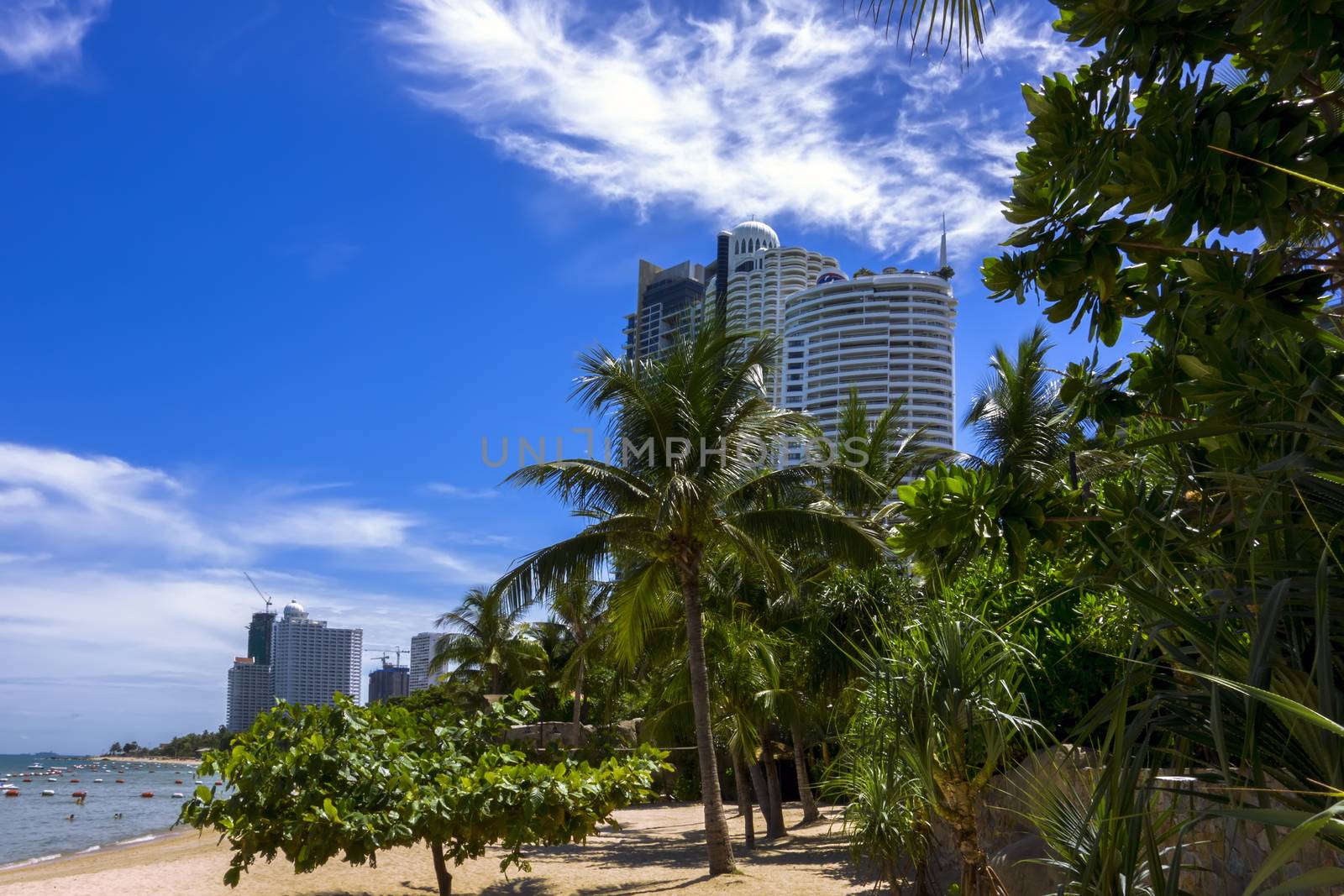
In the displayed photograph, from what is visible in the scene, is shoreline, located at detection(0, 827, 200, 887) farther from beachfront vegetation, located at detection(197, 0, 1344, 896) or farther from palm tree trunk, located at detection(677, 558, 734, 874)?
beachfront vegetation, located at detection(197, 0, 1344, 896)

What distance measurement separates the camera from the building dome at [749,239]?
7056cm

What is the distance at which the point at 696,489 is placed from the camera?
41.9 ft

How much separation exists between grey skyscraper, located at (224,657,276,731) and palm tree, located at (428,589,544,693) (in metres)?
49.6

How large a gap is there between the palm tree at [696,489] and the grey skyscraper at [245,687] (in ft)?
257

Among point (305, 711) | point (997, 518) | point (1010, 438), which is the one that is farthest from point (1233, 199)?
point (1010, 438)

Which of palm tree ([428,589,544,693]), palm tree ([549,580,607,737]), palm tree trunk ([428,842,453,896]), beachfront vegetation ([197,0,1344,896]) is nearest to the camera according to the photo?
beachfront vegetation ([197,0,1344,896])

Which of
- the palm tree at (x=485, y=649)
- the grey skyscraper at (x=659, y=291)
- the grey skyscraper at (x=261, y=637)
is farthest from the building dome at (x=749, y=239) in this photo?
the grey skyscraper at (x=261, y=637)

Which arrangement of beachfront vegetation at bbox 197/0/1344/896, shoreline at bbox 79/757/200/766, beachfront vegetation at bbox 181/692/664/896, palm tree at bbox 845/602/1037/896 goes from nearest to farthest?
beachfront vegetation at bbox 197/0/1344/896 < palm tree at bbox 845/602/1037/896 < beachfront vegetation at bbox 181/692/664/896 < shoreline at bbox 79/757/200/766

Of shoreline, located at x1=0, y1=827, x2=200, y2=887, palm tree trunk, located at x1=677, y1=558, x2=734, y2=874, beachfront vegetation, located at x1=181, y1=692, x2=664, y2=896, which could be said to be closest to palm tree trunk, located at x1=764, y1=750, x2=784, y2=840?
palm tree trunk, located at x1=677, y1=558, x2=734, y2=874

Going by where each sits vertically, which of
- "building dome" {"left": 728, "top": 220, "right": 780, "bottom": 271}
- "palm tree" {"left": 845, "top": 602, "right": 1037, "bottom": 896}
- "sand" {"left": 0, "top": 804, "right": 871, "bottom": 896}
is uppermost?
"building dome" {"left": 728, "top": 220, "right": 780, "bottom": 271}

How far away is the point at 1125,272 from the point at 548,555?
416 inches

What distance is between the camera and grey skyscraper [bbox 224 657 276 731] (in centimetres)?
8331

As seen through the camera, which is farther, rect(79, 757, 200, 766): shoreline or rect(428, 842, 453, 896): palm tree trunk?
rect(79, 757, 200, 766): shoreline

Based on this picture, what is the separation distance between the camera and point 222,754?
9156 millimetres
